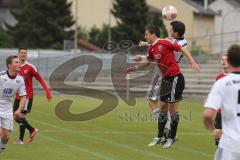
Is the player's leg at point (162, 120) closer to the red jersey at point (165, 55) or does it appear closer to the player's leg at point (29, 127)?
the red jersey at point (165, 55)

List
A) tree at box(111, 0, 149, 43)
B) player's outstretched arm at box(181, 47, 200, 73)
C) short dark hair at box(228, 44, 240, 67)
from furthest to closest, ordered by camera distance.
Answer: tree at box(111, 0, 149, 43), player's outstretched arm at box(181, 47, 200, 73), short dark hair at box(228, 44, 240, 67)

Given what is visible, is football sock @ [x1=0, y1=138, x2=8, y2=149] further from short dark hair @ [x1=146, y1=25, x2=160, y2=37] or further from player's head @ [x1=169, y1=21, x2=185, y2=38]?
player's head @ [x1=169, y1=21, x2=185, y2=38]

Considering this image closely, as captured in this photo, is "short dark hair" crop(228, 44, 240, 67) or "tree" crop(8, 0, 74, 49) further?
"tree" crop(8, 0, 74, 49)

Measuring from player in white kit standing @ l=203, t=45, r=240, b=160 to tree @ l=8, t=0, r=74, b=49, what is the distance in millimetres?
59290

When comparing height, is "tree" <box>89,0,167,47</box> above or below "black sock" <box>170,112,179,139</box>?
above

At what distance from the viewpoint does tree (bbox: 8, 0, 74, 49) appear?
66.4 metres

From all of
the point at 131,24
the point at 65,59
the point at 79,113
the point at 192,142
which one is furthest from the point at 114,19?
the point at 192,142

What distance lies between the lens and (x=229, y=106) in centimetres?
709

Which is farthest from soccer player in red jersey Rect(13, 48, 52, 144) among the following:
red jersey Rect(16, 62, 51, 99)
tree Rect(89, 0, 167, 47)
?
tree Rect(89, 0, 167, 47)

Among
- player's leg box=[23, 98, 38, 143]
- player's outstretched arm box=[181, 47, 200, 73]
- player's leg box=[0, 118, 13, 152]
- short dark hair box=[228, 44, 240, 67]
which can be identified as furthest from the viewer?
player's leg box=[23, 98, 38, 143]

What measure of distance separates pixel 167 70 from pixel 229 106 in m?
6.64

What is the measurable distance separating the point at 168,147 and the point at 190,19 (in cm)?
6527

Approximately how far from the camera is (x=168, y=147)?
545 inches

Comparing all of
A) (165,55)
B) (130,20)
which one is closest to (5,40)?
(130,20)
